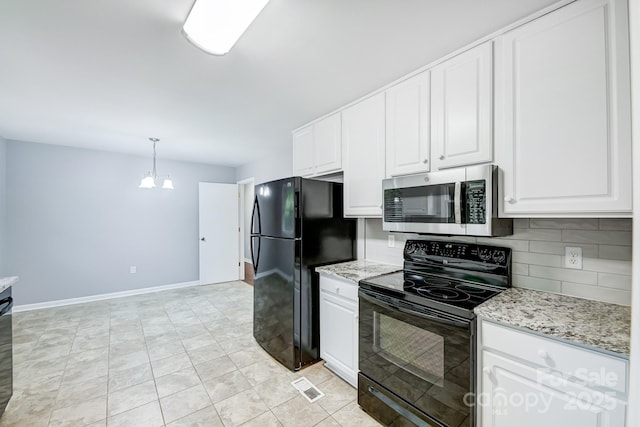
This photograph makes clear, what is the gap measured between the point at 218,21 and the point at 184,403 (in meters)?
2.42

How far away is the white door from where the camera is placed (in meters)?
5.14

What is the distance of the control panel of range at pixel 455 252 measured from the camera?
1.74m

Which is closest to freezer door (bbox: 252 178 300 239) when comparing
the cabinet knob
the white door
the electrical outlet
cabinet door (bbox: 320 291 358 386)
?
cabinet door (bbox: 320 291 358 386)

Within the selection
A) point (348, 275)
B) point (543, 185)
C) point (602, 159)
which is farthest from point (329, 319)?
point (602, 159)

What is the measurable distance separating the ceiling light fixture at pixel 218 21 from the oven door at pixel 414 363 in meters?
1.66

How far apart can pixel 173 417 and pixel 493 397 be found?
6.39 feet

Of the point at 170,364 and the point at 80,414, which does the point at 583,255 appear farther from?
the point at 80,414

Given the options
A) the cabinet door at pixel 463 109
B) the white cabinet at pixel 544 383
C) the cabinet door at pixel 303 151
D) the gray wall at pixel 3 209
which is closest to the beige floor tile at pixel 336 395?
the white cabinet at pixel 544 383

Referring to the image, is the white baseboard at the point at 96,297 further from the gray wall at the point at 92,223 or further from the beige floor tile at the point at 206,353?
the beige floor tile at the point at 206,353

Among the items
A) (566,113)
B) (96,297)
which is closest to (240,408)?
(566,113)

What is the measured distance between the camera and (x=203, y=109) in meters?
2.59

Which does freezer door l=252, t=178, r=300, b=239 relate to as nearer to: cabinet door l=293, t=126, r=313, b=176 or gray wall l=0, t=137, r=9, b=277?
cabinet door l=293, t=126, r=313, b=176

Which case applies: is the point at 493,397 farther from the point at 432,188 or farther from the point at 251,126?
the point at 251,126

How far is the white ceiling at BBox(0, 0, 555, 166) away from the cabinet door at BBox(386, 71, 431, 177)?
4.8 inches
